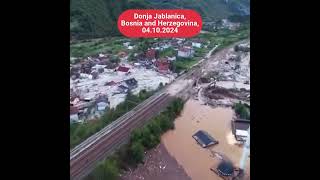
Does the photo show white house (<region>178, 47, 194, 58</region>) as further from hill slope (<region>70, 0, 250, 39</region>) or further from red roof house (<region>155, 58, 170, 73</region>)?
hill slope (<region>70, 0, 250, 39</region>)

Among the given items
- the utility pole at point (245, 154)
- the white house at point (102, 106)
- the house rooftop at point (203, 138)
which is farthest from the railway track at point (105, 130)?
the utility pole at point (245, 154)

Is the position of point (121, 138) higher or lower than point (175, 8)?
lower

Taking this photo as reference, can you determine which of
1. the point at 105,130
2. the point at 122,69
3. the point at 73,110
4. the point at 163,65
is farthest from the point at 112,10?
the point at 105,130

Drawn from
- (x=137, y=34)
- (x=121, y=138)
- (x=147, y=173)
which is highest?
(x=137, y=34)

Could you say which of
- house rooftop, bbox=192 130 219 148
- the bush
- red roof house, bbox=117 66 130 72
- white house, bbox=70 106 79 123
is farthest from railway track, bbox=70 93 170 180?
the bush

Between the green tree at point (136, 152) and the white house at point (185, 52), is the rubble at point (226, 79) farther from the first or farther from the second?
the green tree at point (136, 152)

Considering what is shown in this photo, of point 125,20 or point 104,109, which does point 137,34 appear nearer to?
point 125,20
